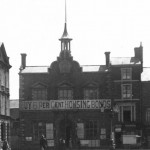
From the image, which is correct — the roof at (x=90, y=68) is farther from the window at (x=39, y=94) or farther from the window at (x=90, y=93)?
→ the window at (x=39, y=94)

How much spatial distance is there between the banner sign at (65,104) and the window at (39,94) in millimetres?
914

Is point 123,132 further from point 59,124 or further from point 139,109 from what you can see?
point 59,124

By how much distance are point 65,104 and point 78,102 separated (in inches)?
64.2

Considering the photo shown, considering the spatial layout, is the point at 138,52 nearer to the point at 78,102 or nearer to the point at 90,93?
the point at 90,93

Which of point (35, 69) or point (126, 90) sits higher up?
point (35, 69)

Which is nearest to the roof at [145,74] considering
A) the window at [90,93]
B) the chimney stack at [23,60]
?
the window at [90,93]

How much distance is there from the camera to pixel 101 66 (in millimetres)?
63500

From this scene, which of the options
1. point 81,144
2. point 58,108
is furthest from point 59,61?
point 81,144

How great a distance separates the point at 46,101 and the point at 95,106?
19.8 ft

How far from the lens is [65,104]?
198 feet

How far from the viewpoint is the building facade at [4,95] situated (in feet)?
171

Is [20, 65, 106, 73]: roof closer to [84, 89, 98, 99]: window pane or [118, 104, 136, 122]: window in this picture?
[84, 89, 98, 99]: window pane

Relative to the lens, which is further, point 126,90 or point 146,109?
point 126,90

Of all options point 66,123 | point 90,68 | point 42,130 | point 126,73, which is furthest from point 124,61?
point 42,130
